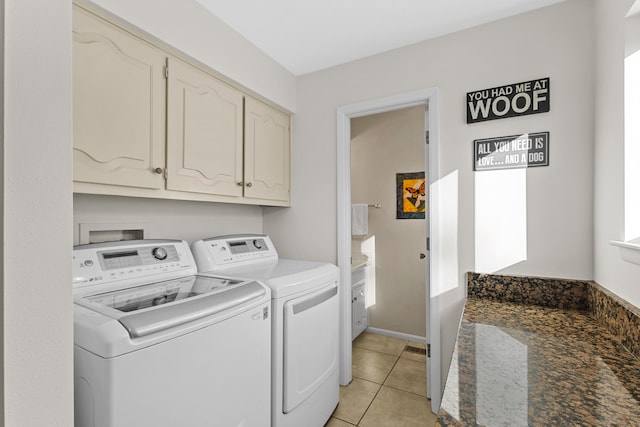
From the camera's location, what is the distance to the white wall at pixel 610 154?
1.12 metres

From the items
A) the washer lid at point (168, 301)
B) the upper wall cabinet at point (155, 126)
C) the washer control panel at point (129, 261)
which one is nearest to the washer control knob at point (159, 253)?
the washer control panel at point (129, 261)

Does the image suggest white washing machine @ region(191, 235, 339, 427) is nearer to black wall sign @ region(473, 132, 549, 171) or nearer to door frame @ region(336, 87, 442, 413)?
door frame @ region(336, 87, 442, 413)

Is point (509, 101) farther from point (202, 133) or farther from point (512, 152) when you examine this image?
point (202, 133)

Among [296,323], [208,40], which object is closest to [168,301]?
[296,323]

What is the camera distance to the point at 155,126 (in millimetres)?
1434

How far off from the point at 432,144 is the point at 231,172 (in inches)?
49.8

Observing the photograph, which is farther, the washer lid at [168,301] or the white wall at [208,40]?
the white wall at [208,40]

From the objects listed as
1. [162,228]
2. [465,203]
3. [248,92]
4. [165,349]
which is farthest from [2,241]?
[465,203]

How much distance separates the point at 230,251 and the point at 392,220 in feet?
6.04

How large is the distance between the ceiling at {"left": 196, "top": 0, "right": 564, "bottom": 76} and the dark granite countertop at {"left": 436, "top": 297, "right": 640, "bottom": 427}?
1617 mm

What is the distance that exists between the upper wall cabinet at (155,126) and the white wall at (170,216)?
0.28 m

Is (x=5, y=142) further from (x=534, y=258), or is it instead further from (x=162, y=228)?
(x=534, y=258)

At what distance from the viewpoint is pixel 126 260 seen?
139cm

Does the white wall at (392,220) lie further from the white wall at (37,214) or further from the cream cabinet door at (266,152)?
the white wall at (37,214)
